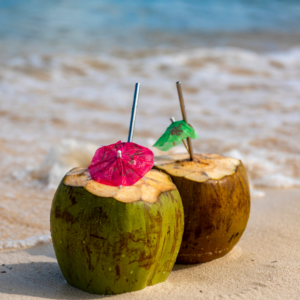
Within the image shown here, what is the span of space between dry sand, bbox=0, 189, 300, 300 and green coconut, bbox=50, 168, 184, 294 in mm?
82

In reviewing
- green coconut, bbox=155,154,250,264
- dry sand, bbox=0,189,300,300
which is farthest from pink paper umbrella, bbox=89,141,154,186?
dry sand, bbox=0,189,300,300

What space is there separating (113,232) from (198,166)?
24.7 inches

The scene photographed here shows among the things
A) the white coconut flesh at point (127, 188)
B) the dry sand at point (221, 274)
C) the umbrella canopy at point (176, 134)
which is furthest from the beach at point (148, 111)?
the umbrella canopy at point (176, 134)

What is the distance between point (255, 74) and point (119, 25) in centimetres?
643

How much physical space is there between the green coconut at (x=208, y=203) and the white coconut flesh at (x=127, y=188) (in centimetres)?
19

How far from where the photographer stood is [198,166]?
1.96 metres

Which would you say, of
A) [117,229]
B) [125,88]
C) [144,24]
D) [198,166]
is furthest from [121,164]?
[144,24]

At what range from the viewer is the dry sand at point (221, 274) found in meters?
1.63

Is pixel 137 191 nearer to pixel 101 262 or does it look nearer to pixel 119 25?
pixel 101 262

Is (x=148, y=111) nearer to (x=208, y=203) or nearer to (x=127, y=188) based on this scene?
(x=208, y=203)

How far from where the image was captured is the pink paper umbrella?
1587 millimetres

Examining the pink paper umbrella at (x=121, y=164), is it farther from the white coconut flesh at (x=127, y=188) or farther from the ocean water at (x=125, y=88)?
the ocean water at (x=125, y=88)

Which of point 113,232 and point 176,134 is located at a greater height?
point 176,134

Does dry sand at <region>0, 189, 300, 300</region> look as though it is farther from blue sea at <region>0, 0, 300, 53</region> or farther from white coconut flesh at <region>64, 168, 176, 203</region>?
blue sea at <region>0, 0, 300, 53</region>
